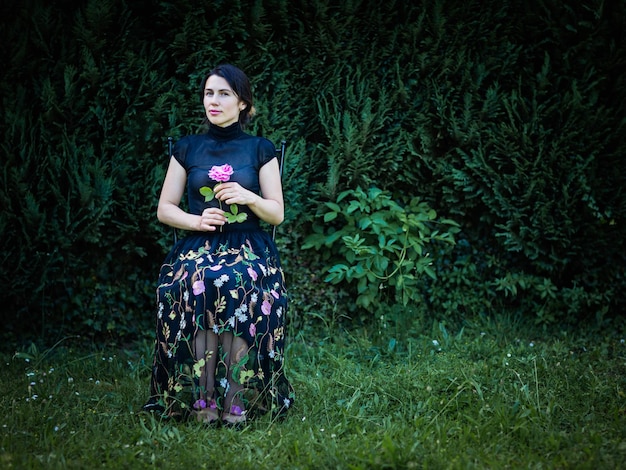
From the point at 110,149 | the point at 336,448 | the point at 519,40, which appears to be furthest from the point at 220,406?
the point at 519,40

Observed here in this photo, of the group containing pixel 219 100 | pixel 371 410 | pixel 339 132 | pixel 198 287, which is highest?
pixel 219 100

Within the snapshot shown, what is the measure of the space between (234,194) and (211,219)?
0.17m

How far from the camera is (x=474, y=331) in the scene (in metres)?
4.19

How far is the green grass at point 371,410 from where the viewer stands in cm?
255

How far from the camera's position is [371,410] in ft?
10.1

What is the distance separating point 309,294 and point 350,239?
562 millimetres

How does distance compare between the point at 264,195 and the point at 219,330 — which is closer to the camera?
the point at 219,330

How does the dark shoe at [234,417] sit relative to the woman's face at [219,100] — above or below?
below

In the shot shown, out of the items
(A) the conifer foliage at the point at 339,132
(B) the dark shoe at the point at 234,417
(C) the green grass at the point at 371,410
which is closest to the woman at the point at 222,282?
(B) the dark shoe at the point at 234,417

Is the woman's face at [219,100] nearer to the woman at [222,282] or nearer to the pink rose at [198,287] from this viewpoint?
the woman at [222,282]

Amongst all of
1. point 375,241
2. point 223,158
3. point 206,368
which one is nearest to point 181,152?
point 223,158

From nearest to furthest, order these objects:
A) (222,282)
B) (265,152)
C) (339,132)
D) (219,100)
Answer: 1. (222,282)
2. (219,100)
3. (265,152)
4. (339,132)

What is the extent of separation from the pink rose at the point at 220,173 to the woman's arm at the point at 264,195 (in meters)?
0.03

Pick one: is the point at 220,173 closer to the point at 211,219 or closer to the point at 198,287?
→ the point at 211,219
